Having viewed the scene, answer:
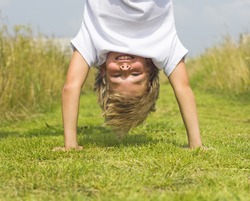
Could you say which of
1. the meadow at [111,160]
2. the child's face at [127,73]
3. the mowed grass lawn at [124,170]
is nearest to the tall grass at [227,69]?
the meadow at [111,160]

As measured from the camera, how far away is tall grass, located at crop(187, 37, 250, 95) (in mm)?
11922

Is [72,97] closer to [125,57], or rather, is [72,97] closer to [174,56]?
[125,57]

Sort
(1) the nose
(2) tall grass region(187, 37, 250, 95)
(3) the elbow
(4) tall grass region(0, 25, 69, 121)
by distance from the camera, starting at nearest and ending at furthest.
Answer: (1) the nose → (3) the elbow → (4) tall grass region(0, 25, 69, 121) → (2) tall grass region(187, 37, 250, 95)

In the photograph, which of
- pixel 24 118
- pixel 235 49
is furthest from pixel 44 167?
pixel 235 49

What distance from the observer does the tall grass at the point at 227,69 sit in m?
11.9

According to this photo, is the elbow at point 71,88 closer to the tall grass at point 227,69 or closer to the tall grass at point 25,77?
the tall grass at point 25,77

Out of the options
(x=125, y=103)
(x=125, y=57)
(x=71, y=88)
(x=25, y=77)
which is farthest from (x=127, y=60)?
(x=25, y=77)

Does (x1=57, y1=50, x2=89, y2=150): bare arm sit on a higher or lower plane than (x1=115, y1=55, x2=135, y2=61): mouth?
lower

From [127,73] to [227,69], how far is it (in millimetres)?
9676

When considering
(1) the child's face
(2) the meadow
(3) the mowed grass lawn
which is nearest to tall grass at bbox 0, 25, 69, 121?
(2) the meadow

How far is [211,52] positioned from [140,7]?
12.6 meters

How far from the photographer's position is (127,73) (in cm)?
405

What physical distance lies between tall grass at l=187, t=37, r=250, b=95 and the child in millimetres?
7501

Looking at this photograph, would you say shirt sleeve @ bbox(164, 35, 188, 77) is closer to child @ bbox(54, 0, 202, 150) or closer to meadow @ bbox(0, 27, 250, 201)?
child @ bbox(54, 0, 202, 150)
